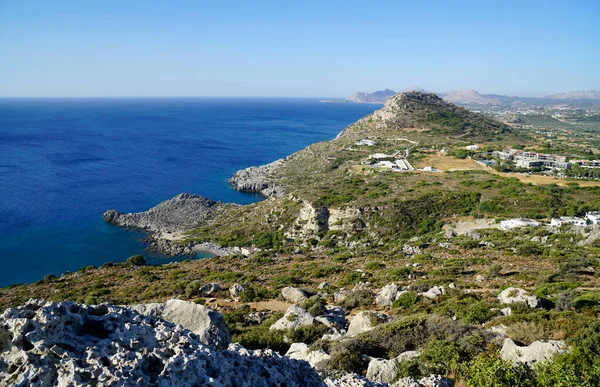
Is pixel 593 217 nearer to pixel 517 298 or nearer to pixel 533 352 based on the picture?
pixel 517 298

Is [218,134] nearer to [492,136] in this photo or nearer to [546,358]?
[492,136]

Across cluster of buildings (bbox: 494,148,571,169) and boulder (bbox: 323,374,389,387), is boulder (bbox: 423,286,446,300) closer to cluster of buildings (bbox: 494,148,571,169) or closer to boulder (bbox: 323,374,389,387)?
boulder (bbox: 323,374,389,387)

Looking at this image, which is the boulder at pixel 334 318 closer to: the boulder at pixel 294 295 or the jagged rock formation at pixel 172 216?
the boulder at pixel 294 295

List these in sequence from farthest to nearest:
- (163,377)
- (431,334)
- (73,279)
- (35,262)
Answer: (35,262)
(73,279)
(431,334)
(163,377)

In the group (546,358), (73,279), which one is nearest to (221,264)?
(73,279)

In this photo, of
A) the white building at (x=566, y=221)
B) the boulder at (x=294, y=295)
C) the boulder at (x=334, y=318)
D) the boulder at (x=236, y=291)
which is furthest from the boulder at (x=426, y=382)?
the white building at (x=566, y=221)

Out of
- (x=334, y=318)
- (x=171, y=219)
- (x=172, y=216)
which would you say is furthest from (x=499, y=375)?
(x=172, y=216)

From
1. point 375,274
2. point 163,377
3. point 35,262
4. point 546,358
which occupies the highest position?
point 163,377
